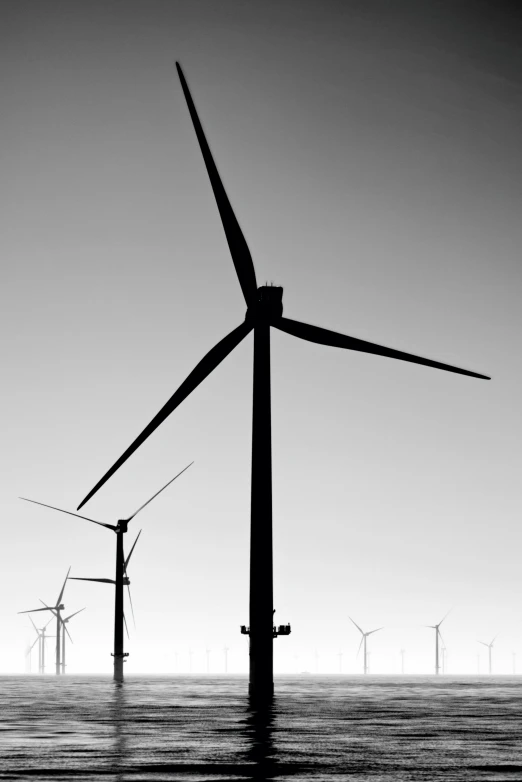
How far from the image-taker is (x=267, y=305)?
241 feet

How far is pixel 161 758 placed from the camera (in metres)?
27.2

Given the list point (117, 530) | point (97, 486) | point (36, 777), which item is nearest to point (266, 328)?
point (97, 486)

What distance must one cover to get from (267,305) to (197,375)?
664 centimetres

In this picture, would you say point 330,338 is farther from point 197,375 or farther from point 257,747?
point 257,747

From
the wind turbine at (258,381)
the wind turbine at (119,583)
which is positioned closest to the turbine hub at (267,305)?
the wind turbine at (258,381)

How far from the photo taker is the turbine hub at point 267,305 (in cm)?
7294

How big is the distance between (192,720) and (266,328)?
30.8 m

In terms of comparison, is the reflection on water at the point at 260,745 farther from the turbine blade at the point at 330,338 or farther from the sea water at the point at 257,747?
the turbine blade at the point at 330,338

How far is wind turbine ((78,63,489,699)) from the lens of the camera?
66.0 meters

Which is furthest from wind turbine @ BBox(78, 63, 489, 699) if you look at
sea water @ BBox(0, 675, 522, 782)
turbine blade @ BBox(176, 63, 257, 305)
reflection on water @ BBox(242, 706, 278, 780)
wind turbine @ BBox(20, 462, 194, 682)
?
wind turbine @ BBox(20, 462, 194, 682)

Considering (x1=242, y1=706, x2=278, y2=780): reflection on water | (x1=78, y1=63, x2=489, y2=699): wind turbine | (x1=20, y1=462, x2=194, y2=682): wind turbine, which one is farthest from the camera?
(x1=20, y1=462, x2=194, y2=682): wind turbine

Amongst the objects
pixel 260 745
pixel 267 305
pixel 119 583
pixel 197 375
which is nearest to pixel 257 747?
pixel 260 745

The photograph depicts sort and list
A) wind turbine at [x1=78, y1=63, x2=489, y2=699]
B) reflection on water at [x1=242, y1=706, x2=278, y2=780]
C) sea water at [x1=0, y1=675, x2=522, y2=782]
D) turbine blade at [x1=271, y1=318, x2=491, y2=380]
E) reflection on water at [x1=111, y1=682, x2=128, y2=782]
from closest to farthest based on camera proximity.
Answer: sea water at [x1=0, y1=675, x2=522, y2=782] → reflection on water at [x1=111, y1=682, x2=128, y2=782] → reflection on water at [x1=242, y1=706, x2=278, y2=780] → wind turbine at [x1=78, y1=63, x2=489, y2=699] → turbine blade at [x1=271, y1=318, x2=491, y2=380]

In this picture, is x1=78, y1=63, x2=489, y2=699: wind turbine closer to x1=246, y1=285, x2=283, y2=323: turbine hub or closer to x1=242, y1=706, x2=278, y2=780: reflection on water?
x1=246, y1=285, x2=283, y2=323: turbine hub
